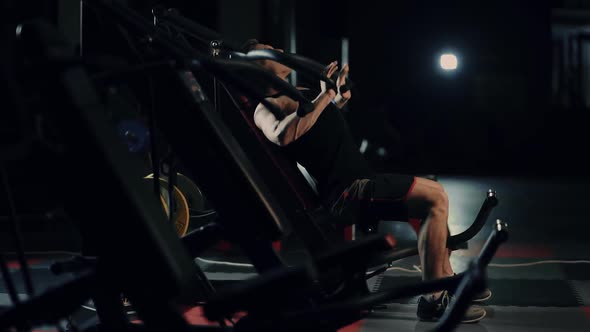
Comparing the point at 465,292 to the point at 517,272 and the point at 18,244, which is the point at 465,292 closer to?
the point at 18,244

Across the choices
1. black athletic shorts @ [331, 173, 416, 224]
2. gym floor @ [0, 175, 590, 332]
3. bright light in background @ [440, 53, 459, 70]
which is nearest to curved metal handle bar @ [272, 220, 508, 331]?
black athletic shorts @ [331, 173, 416, 224]

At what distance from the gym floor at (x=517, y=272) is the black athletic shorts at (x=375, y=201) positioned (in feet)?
1.55

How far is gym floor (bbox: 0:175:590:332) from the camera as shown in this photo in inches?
147

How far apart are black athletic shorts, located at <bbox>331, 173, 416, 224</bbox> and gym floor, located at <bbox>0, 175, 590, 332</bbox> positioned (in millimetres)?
472

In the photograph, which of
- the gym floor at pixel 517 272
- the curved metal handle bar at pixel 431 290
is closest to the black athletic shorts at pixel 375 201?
the gym floor at pixel 517 272

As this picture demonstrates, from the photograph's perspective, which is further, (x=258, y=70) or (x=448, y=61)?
(x=448, y=61)

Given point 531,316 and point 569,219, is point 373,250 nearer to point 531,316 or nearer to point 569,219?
point 531,316

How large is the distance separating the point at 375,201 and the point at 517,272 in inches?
66.2

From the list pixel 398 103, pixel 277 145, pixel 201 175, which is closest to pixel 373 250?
pixel 201 175

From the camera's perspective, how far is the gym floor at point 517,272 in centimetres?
374

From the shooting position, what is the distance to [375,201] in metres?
3.64

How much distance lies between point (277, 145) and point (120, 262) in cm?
184

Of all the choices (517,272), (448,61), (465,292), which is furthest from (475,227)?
(448,61)

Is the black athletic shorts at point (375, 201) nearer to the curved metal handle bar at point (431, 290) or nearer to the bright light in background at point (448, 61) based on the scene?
the curved metal handle bar at point (431, 290)
